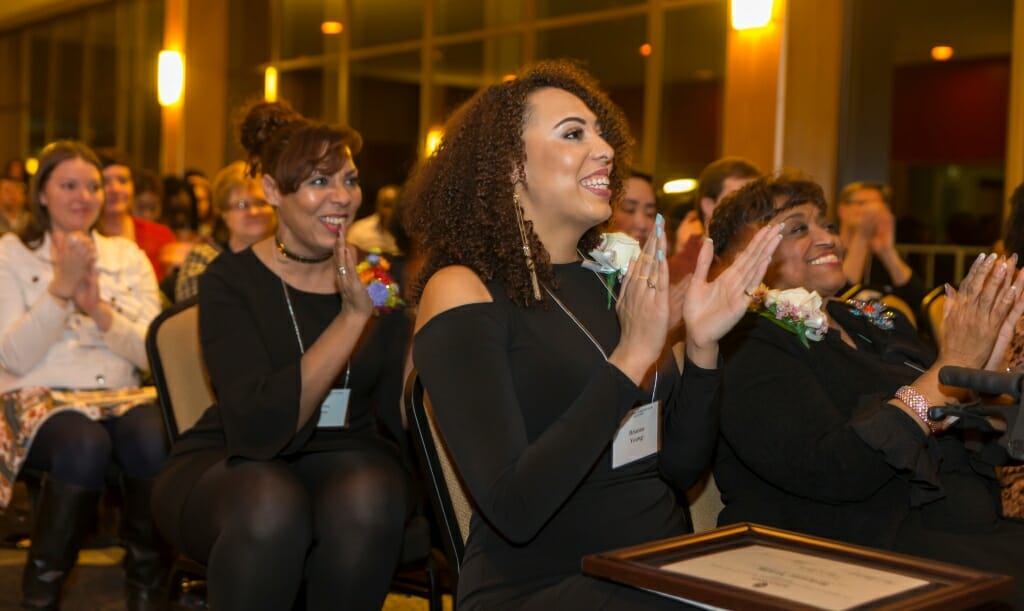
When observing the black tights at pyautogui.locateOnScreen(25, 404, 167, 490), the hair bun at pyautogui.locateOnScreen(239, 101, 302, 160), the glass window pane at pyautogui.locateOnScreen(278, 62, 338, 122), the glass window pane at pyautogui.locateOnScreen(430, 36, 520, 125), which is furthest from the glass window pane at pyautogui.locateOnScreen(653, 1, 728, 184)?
the black tights at pyautogui.locateOnScreen(25, 404, 167, 490)

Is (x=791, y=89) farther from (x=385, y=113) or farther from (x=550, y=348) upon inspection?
(x=550, y=348)

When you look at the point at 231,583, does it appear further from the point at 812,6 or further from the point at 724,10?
the point at 724,10

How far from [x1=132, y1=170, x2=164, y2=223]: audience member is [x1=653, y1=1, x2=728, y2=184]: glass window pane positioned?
135 inches

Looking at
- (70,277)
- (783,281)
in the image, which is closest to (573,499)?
(783,281)

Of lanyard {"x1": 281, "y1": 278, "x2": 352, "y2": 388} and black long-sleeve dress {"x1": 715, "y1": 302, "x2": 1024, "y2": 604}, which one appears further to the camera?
lanyard {"x1": 281, "y1": 278, "x2": 352, "y2": 388}

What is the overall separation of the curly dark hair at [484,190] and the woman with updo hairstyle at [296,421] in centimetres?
60

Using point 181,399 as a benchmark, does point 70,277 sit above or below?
above

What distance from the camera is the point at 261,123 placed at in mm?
3316

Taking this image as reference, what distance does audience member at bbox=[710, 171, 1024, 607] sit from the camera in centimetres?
231

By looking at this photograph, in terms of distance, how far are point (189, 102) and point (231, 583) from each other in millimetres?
10609

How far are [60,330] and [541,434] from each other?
2.39 metres

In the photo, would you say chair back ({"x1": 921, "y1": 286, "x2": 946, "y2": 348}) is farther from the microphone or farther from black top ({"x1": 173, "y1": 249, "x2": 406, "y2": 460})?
the microphone

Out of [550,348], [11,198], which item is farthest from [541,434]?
[11,198]

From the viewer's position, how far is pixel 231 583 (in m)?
2.43
